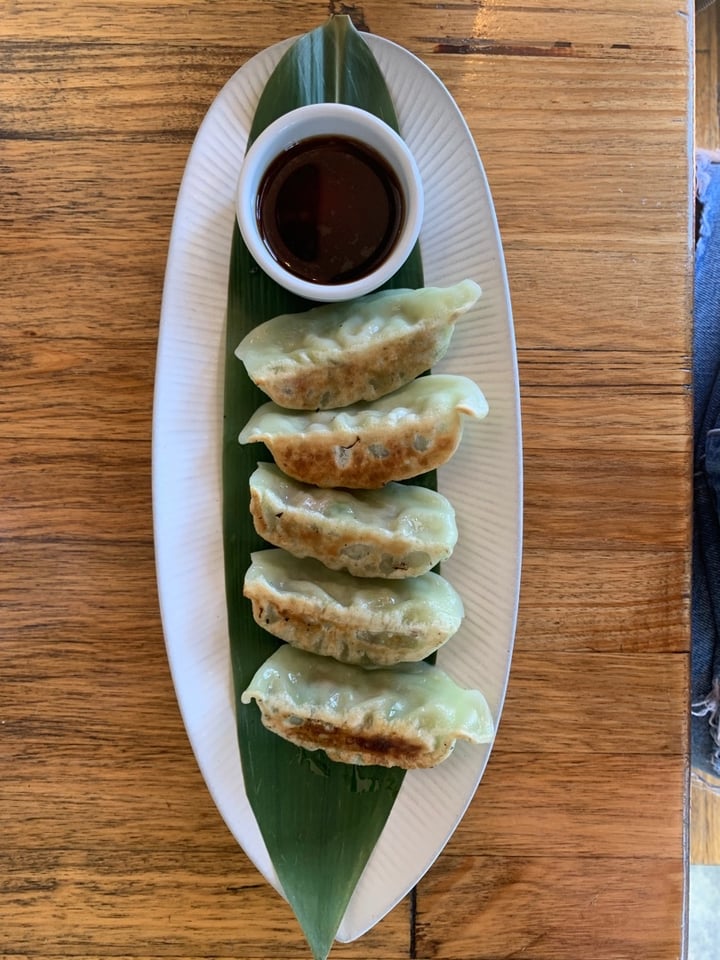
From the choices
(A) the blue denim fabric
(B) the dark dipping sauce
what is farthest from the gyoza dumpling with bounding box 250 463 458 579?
(A) the blue denim fabric

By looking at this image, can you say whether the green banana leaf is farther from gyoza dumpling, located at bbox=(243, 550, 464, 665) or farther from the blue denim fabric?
the blue denim fabric

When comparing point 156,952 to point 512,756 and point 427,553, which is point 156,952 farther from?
point 427,553

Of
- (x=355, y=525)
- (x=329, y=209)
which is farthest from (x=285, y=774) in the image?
(x=329, y=209)

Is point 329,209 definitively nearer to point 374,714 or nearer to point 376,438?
point 376,438

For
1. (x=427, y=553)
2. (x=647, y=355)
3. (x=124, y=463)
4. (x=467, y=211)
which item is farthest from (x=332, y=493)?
(x=647, y=355)

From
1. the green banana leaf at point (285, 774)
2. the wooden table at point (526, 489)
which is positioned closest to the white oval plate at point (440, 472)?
the green banana leaf at point (285, 774)

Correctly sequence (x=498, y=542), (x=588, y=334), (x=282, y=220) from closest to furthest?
(x=282, y=220), (x=498, y=542), (x=588, y=334)
